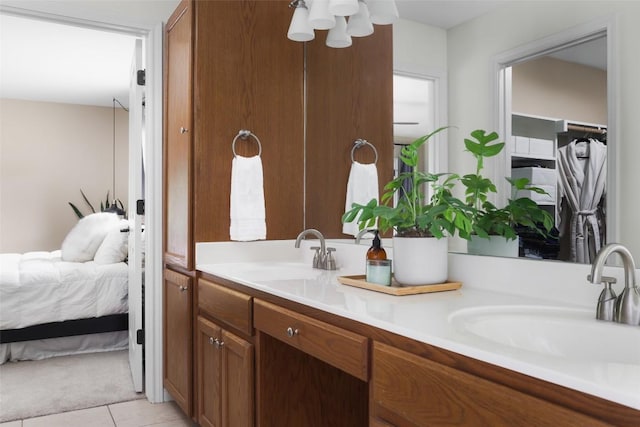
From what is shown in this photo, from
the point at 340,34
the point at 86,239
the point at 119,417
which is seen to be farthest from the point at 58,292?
the point at 340,34

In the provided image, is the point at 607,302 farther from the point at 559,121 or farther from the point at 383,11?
the point at 383,11

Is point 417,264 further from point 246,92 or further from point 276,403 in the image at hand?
point 246,92

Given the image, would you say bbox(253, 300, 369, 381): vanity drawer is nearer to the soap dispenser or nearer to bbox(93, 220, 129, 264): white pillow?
the soap dispenser

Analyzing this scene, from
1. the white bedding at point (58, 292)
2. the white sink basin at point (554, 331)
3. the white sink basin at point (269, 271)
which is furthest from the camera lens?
the white bedding at point (58, 292)

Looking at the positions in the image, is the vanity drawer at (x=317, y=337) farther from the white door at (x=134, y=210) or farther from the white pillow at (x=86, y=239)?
the white pillow at (x=86, y=239)

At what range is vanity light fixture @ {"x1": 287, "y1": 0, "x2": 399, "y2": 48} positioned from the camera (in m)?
1.97

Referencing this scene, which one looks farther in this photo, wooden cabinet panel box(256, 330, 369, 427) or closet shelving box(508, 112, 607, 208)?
wooden cabinet panel box(256, 330, 369, 427)

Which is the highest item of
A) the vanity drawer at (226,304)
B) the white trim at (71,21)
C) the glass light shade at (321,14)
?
the white trim at (71,21)

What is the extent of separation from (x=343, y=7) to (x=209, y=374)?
5.08 feet

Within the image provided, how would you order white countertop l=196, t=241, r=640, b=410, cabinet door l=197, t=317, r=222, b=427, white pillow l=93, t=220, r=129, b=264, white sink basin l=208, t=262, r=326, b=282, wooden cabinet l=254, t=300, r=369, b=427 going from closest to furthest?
white countertop l=196, t=241, r=640, b=410, wooden cabinet l=254, t=300, r=369, b=427, white sink basin l=208, t=262, r=326, b=282, cabinet door l=197, t=317, r=222, b=427, white pillow l=93, t=220, r=129, b=264

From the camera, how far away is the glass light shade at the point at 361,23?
Result: 2.08 m

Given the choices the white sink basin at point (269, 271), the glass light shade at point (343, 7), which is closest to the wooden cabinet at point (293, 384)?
the white sink basin at point (269, 271)

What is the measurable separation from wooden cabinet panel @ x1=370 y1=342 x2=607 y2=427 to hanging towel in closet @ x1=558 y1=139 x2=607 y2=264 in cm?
59

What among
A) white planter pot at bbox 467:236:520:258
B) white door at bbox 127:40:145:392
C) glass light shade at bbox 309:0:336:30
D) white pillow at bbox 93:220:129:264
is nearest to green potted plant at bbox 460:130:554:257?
white planter pot at bbox 467:236:520:258
